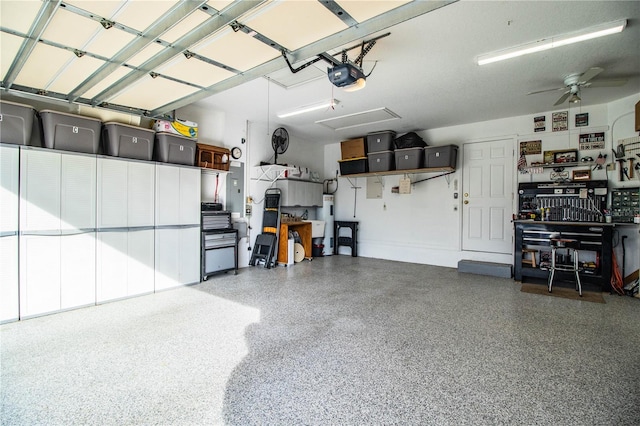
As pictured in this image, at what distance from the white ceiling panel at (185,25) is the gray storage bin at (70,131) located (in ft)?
6.88

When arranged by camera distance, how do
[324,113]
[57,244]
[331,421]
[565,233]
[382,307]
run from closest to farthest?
[331,421] < [57,244] < [382,307] < [565,233] < [324,113]

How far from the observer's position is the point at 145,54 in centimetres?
258

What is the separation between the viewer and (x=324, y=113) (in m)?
5.57

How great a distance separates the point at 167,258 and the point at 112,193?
1160 millimetres

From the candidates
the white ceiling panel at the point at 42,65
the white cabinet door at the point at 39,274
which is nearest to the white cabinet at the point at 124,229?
the white cabinet door at the point at 39,274

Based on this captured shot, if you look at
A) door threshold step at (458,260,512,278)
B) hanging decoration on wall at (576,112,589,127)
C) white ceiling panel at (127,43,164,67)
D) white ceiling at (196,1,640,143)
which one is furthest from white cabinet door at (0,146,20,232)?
hanging decoration on wall at (576,112,589,127)

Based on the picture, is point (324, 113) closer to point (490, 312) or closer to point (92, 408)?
point (490, 312)

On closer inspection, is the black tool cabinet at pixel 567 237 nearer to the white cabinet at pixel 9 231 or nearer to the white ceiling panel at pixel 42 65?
the white ceiling panel at pixel 42 65

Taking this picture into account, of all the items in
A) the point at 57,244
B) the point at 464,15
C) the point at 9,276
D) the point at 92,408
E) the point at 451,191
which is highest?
the point at 464,15

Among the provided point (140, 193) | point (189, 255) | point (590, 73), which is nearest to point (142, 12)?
point (140, 193)

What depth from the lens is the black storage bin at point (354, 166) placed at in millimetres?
6875

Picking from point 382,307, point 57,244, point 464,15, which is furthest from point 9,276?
point 464,15

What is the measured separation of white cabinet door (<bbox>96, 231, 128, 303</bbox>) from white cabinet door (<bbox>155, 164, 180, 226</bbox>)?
55 centimetres

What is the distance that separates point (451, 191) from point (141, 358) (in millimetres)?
6046
